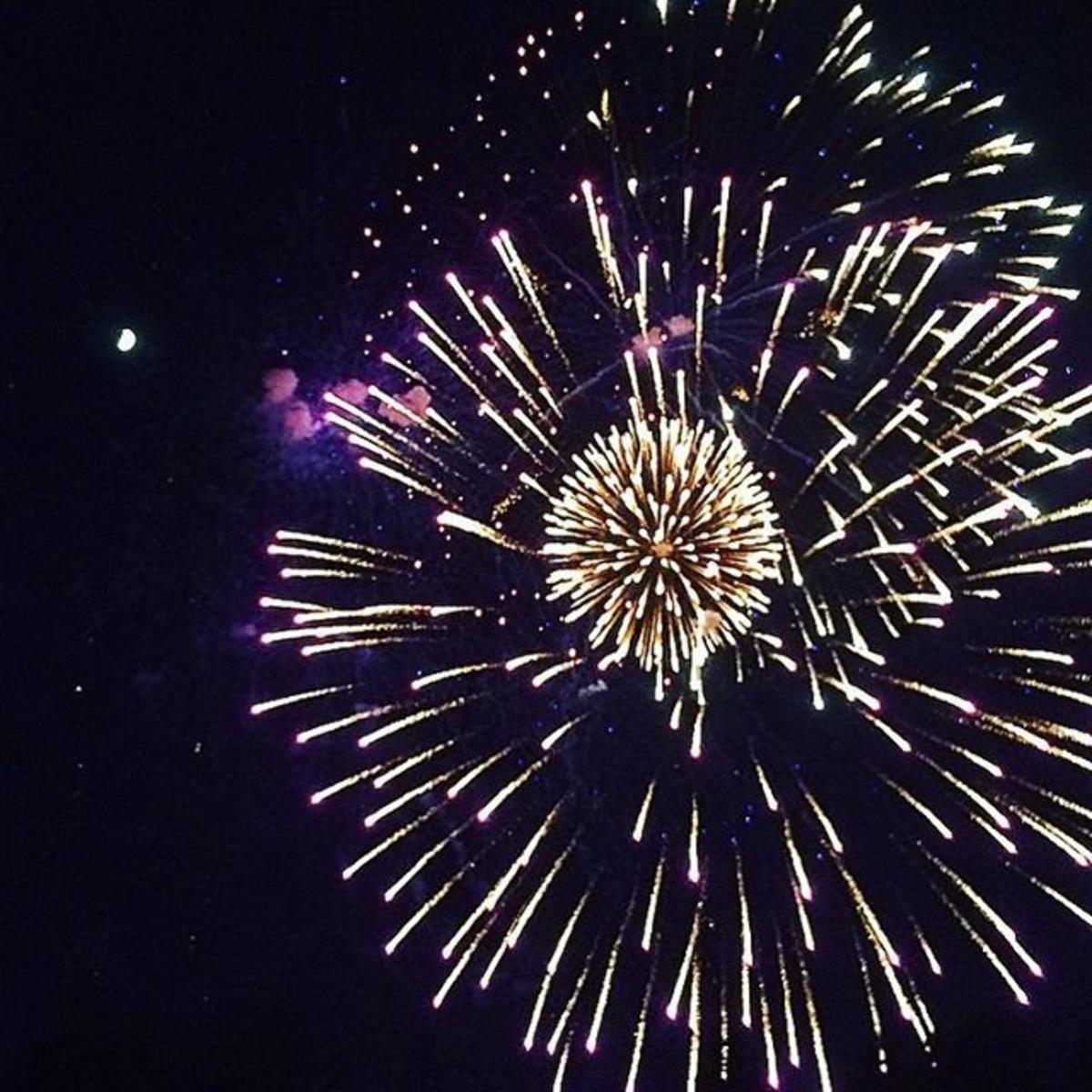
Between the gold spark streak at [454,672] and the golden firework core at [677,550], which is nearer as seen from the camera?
the golden firework core at [677,550]

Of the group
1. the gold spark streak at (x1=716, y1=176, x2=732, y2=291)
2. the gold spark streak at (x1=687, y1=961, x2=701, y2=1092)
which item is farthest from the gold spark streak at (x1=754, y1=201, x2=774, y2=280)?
the gold spark streak at (x1=687, y1=961, x2=701, y2=1092)

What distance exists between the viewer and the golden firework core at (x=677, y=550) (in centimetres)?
1065

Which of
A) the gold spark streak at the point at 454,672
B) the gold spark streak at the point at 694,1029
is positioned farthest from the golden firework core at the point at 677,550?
the gold spark streak at the point at 694,1029

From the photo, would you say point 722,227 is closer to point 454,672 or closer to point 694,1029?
point 454,672

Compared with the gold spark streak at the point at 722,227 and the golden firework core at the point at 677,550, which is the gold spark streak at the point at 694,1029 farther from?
the gold spark streak at the point at 722,227

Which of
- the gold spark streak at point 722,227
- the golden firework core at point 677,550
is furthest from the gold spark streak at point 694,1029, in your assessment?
the gold spark streak at point 722,227

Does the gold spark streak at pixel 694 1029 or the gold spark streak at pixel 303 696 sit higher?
the gold spark streak at pixel 303 696

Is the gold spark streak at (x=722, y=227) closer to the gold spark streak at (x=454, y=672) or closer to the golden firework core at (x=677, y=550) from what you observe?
the golden firework core at (x=677, y=550)

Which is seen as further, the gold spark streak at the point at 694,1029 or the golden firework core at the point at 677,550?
the gold spark streak at the point at 694,1029

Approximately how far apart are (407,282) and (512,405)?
6.86 ft

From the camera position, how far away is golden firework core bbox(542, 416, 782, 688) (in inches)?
419

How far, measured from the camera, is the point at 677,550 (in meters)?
10.7

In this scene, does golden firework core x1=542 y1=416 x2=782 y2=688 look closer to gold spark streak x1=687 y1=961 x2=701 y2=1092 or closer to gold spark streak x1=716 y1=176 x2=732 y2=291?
gold spark streak x1=716 y1=176 x2=732 y2=291

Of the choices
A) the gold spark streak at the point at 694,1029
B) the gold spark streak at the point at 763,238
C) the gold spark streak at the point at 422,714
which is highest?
the gold spark streak at the point at 763,238
